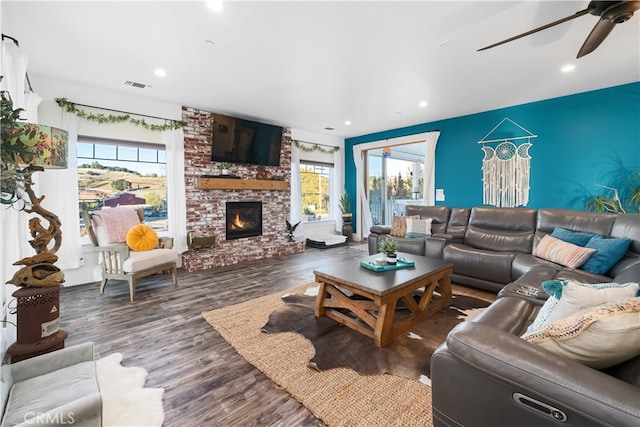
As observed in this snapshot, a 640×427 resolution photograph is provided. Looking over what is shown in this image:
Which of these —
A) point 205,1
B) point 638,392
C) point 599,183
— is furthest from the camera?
point 599,183

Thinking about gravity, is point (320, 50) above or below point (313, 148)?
above

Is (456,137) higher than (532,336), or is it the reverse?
(456,137)

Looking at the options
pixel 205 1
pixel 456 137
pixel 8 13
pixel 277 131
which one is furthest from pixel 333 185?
pixel 8 13

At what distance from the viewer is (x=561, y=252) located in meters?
2.96

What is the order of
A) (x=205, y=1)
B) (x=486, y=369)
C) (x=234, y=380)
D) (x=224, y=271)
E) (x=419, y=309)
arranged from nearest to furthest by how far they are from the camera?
(x=486, y=369)
(x=234, y=380)
(x=205, y=1)
(x=419, y=309)
(x=224, y=271)

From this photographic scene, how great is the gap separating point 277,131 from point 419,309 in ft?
14.2

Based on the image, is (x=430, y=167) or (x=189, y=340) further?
(x=430, y=167)

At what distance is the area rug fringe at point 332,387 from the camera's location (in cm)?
154

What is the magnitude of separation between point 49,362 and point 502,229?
4.68m

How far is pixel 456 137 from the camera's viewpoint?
545 centimetres

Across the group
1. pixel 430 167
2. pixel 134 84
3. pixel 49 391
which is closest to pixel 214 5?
pixel 134 84

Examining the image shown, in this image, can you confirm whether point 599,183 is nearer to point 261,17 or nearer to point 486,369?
point 486,369

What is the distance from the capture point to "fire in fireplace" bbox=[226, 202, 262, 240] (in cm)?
525

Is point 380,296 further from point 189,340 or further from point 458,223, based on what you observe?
point 458,223
